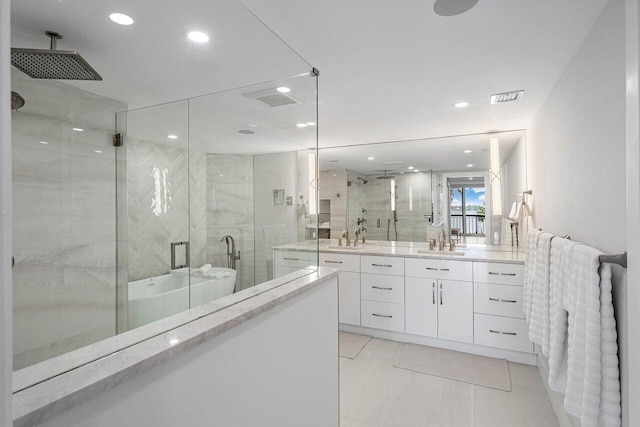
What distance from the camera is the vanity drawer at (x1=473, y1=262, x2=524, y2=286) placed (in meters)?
2.99

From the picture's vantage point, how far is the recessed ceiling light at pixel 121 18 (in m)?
0.98

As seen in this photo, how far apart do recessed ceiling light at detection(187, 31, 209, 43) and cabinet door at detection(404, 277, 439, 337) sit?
286 cm

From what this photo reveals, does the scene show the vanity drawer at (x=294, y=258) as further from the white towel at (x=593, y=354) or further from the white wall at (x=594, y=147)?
the white wall at (x=594, y=147)

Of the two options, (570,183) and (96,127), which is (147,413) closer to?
(96,127)

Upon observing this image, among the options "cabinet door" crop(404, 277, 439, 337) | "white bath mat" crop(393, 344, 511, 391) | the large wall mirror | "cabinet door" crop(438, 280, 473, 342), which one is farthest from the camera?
the large wall mirror

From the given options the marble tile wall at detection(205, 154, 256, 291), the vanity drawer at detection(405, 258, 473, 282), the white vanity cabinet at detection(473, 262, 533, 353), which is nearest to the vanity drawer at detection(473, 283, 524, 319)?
the white vanity cabinet at detection(473, 262, 533, 353)

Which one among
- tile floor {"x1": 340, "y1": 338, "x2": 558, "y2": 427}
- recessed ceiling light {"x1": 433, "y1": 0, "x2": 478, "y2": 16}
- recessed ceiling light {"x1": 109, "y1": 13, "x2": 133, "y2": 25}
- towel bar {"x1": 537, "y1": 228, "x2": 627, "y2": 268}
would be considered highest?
recessed ceiling light {"x1": 433, "y1": 0, "x2": 478, "y2": 16}

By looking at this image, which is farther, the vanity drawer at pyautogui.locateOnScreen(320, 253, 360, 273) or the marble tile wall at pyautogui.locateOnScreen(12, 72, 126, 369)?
the vanity drawer at pyautogui.locateOnScreen(320, 253, 360, 273)

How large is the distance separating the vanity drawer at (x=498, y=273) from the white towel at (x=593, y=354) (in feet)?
5.57

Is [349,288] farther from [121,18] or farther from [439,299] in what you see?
[121,18]

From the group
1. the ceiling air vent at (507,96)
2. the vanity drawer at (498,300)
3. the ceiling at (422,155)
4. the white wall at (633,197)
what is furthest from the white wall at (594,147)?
the ceiling at (422,155)

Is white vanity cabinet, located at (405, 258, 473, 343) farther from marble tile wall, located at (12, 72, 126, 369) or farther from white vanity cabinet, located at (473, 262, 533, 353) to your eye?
marble tile wall, located at (12, 72, 126, 369)

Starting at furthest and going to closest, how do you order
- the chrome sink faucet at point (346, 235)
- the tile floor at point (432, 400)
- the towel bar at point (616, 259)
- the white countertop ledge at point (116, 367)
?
1. the chrome sink faucet at point (346, 235)
2. the tile floor at point (432, 400)
3. the towel bar at point (616, 259)
4. the white countertop ledge at point (116, 367)

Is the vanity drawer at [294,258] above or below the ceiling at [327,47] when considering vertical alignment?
below
